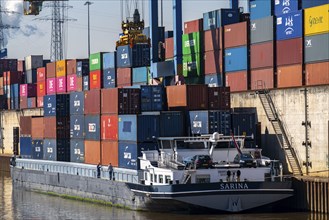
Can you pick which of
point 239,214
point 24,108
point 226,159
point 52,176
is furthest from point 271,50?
point 24,108

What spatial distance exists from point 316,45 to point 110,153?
1457 centimetres

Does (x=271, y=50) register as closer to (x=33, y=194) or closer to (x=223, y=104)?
(x=223, y=104)

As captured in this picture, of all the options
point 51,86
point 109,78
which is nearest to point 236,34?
point 109,78

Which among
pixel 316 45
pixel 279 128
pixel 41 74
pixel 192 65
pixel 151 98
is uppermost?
pixel 41 74

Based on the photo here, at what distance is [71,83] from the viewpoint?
8094 cm

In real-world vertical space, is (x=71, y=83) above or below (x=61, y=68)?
below

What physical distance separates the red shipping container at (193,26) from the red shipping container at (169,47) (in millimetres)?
1534

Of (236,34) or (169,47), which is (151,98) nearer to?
(236,34)

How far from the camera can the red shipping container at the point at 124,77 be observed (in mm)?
67938

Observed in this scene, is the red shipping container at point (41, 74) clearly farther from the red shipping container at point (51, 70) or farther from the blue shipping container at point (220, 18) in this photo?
the blue shipping container at point (220, 18)

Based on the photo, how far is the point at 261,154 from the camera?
53.2m

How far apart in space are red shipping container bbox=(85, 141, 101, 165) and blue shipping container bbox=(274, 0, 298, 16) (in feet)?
45.9

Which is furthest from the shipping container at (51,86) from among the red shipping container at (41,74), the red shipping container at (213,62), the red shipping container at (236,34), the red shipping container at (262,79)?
the red shipping container at (262,79)

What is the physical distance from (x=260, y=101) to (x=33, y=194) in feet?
69.9
